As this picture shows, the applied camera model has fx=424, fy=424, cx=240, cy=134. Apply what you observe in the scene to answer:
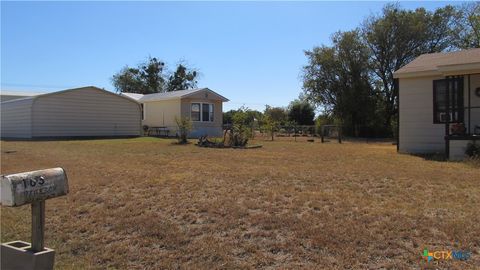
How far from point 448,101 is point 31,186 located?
1219 cm

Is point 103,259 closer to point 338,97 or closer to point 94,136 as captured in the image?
point 94,136

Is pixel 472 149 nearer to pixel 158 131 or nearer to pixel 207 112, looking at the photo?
pixel 207 112

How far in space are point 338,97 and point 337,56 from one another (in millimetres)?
3286

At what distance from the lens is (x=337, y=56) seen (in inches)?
1342

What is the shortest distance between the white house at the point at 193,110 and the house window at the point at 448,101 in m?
15.9

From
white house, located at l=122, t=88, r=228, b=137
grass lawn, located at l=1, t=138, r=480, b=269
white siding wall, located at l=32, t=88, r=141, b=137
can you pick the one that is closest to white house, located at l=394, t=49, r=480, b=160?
grass lawn, located at l=1, t=138, r=480, b=269

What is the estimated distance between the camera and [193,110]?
2770cm

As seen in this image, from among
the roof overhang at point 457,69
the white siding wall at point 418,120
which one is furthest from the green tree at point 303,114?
the roof overhang at point 457,69

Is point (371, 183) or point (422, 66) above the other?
point (422, 66)

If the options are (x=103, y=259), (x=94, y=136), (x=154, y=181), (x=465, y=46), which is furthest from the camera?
(x=465, y=46)

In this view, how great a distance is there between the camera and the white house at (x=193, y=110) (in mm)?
27125

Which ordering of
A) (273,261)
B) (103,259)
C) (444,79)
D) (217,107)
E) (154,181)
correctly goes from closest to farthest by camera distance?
(273,261) < (103,259) < (154,181) < (444,79) < (217,107)

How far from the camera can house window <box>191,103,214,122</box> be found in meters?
27.7

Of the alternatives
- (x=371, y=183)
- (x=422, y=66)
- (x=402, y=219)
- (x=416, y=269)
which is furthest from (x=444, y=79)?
(x=416, y=269)
